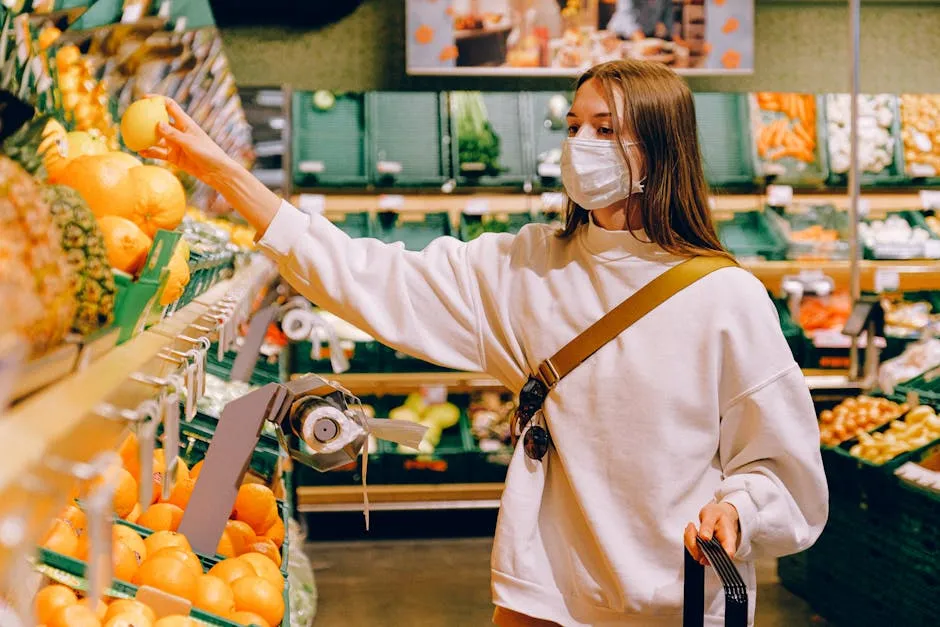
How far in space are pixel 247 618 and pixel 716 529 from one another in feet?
2.41

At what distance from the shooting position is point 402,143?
5742 millimetres

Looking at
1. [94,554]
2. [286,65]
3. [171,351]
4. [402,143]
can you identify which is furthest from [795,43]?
[94,554]

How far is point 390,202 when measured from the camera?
5.68 metres

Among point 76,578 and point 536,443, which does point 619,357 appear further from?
point 76,578

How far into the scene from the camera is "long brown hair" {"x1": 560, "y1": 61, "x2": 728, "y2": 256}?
1802mm

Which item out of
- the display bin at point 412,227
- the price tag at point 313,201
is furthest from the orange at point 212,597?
the display bin at point 412,227

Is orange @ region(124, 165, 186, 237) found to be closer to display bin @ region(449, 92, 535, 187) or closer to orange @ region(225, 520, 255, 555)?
orange @ region(225, 520, 255, 555)

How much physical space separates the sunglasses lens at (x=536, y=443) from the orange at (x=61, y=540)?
0.77 meters

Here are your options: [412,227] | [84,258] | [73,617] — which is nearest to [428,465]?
[412,227]

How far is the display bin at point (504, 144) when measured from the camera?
5.68 m

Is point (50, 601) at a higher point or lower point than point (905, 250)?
lower

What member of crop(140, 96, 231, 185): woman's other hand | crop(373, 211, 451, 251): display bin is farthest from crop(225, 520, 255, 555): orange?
crop(373, 211, 451, 251): display bin

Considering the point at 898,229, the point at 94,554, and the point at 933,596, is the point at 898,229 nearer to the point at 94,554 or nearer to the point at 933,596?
the point at 933,596

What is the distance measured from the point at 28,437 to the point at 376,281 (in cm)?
126
